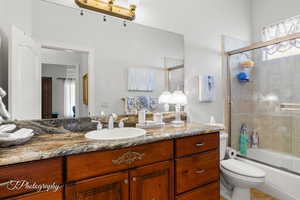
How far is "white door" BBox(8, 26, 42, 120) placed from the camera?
1.22m

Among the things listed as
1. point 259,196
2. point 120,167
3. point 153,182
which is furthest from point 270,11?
point 120,167

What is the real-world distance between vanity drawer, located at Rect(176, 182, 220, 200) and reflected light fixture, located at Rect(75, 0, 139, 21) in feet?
5.59

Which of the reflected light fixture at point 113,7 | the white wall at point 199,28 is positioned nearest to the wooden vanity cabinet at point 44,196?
the reflected light fixture at point 113,7

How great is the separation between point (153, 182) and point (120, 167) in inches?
11.7

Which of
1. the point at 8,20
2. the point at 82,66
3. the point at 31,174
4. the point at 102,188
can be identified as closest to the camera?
the point at 31,174

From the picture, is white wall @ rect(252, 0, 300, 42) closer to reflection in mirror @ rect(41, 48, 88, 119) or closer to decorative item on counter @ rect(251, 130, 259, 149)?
decorative item on counter @ rect(251, 130, 259, 149)

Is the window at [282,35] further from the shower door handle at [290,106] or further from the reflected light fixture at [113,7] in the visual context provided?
the reflected light fixture at [113,7]

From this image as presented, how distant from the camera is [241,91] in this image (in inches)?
108

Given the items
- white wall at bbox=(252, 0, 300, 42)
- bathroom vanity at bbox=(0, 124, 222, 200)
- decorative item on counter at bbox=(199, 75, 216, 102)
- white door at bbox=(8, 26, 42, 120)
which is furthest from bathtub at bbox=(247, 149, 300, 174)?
white door at bbox=(8, 26, 42, 120)

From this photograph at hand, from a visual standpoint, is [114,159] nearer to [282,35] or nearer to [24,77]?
[24,77]

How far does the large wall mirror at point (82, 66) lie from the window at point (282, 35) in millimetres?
1792

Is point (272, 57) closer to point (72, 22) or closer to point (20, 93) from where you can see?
point (72, 22)

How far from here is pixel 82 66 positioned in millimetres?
1542

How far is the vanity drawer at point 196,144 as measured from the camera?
1322mm
